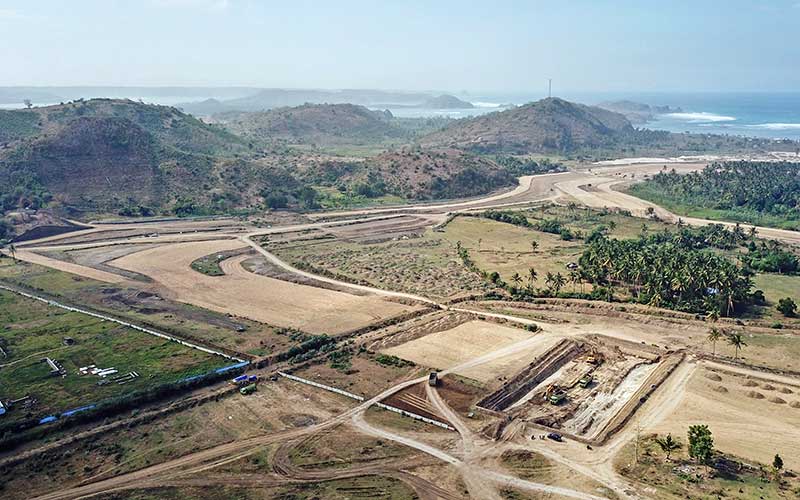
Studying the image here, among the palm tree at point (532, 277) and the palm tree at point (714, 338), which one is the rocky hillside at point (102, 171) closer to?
the palm tree at point (532, 277)

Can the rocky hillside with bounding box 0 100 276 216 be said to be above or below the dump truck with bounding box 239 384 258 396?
above

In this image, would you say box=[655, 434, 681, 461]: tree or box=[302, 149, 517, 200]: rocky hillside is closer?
box=[655, 434, 681, 461]: tree

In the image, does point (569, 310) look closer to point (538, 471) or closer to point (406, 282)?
point (406, 282)

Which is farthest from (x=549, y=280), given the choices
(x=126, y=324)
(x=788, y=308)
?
(x=126, y=324)

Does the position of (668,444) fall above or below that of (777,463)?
above

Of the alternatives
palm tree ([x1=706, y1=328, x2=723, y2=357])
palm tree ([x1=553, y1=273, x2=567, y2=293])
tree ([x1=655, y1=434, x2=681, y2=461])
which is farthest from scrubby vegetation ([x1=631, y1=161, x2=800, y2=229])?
tree ([x1=655, y1=434, x2=681, y2=461])

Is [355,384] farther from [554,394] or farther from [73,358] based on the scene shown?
[73,358]

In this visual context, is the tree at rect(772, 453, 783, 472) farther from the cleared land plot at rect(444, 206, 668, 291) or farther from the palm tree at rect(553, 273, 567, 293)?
the cleared land plot at rect(444, 206, 668, 291)
